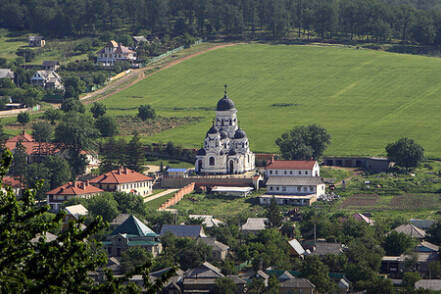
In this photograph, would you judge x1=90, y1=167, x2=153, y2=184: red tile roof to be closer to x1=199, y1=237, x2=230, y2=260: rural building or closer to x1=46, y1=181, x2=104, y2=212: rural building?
x1=46, y1=181, x2=104, y2=212: rural building

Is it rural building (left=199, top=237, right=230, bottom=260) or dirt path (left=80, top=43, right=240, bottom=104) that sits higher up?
rural building (left=199, top=237, right=230, bottom=260)

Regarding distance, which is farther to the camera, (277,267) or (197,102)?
(197,102)

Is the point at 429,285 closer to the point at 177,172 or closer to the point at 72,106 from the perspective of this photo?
the point at 177,172

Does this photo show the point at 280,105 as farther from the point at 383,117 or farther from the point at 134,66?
the point at 134,66

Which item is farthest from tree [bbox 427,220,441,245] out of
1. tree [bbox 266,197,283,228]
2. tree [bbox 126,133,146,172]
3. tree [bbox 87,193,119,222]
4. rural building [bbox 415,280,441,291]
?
tree [bbox 126,133,146,172]

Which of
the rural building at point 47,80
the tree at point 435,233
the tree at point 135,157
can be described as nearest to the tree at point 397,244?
the tree at point 435,233

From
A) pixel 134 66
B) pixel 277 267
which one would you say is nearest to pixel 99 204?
pixel 277 267

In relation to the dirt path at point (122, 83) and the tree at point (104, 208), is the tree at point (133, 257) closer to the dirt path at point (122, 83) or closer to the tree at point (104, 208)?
the tree at point (104, 208)
